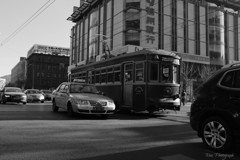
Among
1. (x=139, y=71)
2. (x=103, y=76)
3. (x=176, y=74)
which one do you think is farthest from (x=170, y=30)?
(x=139, y=71)

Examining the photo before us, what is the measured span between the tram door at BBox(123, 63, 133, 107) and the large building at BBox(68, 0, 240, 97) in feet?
86.5

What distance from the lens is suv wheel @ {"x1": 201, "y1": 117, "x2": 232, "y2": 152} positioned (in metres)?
5.02

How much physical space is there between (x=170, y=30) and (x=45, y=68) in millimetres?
73844

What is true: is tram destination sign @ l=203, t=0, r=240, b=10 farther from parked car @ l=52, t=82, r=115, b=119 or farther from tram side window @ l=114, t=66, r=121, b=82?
parked car @ l=52, t=82, r=115, b=119

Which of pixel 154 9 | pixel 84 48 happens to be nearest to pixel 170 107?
pixel 154 9

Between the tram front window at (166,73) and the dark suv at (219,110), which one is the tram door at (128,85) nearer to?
the tram front window at (166,73)

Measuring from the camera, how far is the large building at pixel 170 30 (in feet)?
145

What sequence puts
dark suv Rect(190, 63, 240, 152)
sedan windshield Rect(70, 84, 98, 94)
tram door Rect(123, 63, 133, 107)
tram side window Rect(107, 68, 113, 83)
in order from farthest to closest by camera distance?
1. tram side window Rect(107, 68, 113, 83)
2. tram door Rect(123, 63, 133, 107)
3. sedan windshield Rect(70, 84, 98, 94)
4. dark suv Rect(190, 63, 240, 152)

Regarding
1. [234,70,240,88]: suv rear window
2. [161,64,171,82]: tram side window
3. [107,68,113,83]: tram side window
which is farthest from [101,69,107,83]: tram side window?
[234,70,240,88]: suv rear window

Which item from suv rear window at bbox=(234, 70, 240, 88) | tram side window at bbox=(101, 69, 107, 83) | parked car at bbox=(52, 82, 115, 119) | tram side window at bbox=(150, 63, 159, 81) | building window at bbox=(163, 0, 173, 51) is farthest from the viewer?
building window at bbox=(163, 0, 173, 51)

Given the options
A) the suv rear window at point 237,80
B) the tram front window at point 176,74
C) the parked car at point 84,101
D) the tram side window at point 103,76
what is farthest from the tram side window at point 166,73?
the suv rear window at point 237,80

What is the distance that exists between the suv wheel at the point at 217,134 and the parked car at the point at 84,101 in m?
5.39

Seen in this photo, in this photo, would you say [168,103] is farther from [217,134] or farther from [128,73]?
[217,134]

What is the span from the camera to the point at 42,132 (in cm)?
711
